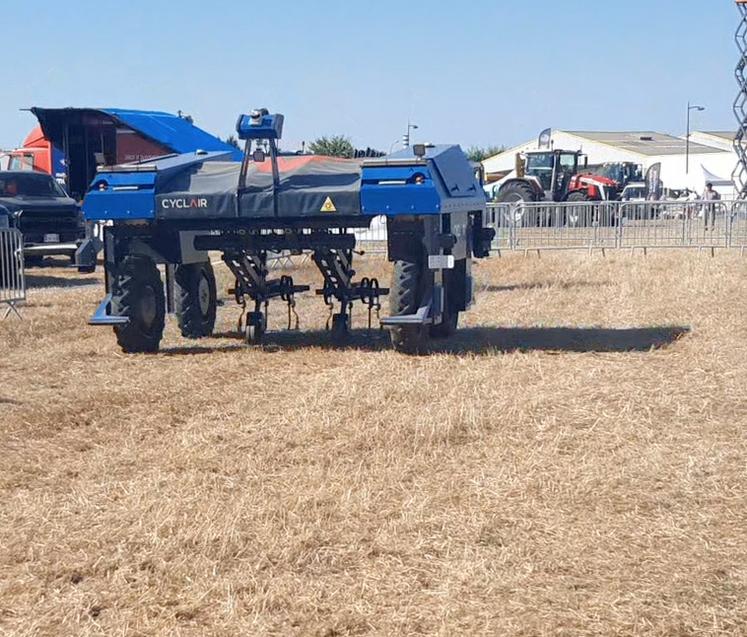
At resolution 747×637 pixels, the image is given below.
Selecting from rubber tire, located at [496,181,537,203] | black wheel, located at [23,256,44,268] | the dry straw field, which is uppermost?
rubber tire, located at [496,181,537,203]

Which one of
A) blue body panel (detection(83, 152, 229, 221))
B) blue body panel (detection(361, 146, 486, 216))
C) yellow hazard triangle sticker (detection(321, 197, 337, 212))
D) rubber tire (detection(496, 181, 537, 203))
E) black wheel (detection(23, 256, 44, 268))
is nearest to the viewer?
blue body panel (detection(361, 146, 486, 216))

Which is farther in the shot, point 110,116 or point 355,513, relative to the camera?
point 110,116

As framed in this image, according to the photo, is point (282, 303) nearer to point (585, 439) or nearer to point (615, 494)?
point (585, 439)

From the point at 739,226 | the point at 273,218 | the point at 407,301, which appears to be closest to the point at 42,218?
the point at 273,218

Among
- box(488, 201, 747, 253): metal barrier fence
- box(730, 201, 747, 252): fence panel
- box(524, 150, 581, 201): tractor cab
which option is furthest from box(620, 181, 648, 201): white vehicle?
box(730, 201, 747, 252): fence panel

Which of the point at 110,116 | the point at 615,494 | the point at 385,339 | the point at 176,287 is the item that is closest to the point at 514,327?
the point at 385,339

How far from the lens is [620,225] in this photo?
27.8m

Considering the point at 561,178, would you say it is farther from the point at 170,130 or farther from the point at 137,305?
the point at 137,305

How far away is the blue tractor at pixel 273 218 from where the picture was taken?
37.3 feet

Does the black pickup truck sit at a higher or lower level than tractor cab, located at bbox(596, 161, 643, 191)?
lower

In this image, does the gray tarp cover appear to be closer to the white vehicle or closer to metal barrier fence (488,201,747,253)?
metal barrier fence (488,201,747,253)

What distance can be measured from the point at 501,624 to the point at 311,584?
864mm

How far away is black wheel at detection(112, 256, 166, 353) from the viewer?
39.1 ft

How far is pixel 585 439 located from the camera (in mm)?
7762
